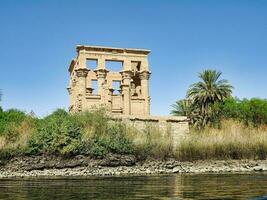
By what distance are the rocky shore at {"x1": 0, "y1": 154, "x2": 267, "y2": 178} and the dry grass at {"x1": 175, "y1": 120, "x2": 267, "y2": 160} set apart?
1032 mm

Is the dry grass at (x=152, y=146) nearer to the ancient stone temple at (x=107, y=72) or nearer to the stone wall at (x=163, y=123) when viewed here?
the stone wall at (x=163, y=123)

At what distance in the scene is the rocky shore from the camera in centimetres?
2330

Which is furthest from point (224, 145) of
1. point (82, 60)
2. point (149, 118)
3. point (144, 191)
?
point (144, 191)

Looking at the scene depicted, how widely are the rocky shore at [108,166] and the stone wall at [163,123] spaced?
3.55 meters

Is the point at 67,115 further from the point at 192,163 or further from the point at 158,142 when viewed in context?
the point at 192,163

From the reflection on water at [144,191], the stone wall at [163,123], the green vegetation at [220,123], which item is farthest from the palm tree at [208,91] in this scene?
the reflection on water at [144,191]

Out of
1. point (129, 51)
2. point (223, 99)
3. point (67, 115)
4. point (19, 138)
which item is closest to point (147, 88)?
point (129, 51)

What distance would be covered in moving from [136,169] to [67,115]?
6776 millimetres

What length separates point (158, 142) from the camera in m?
26.4

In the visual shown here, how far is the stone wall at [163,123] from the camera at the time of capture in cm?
2880

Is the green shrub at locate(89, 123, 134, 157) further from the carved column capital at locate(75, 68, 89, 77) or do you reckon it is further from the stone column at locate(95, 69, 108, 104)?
the carved column capital at locate(75, 68, 89, 77)

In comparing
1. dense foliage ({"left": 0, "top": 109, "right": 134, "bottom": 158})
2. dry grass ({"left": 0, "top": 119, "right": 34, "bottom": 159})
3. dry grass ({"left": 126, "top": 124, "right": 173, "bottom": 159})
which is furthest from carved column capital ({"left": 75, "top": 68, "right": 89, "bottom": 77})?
dry grass ({"left": 126, "top": 124, "right": 173, "bottom": 159})

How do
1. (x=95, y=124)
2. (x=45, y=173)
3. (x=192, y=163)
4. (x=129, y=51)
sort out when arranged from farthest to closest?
(x=129, y=51) → (x=95, y=124) → (x=192, y=163) → (x=45, y=173)

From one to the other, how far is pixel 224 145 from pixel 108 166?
7145 millimetres
